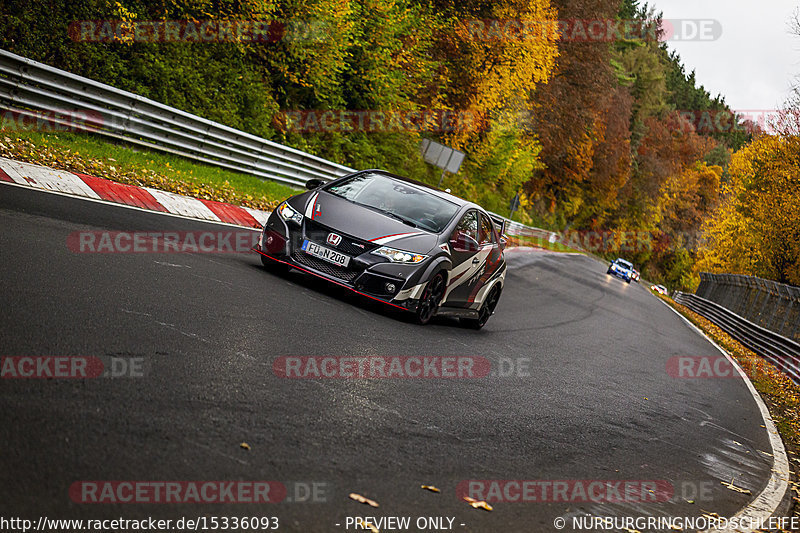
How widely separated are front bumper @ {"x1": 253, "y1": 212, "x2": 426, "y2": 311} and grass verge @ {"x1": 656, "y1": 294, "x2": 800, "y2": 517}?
4378mm

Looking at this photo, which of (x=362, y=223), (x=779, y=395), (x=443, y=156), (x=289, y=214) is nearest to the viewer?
(x=362, y=223)

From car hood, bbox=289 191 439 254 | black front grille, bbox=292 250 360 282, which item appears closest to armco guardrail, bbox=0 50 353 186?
car hood, bbox=289 191 439 254

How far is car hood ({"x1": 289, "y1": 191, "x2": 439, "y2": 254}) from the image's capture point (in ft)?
31.6

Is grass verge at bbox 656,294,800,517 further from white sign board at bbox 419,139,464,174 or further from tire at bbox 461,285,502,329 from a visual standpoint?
white sign board at bbox 419,139,464,174

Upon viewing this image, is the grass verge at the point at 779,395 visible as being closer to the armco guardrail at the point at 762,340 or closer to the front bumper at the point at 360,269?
the armco guardrail at the point at 762,340

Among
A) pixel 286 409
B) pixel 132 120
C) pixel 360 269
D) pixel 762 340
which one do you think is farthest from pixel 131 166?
pixel 762 340

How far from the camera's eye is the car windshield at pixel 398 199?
1042 cm

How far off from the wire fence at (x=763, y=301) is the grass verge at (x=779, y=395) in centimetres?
163

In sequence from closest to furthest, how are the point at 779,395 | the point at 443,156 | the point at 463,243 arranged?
the point at 463,243 < the point at 779,395 < the point at 443,156

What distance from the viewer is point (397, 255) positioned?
957 cm

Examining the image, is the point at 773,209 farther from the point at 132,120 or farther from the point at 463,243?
the point at 463,243

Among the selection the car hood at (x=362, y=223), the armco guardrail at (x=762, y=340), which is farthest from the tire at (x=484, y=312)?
the armco guardrail at (x=762, y=340)

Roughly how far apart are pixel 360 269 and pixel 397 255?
458mm

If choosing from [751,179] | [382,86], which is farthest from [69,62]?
[751,179]
